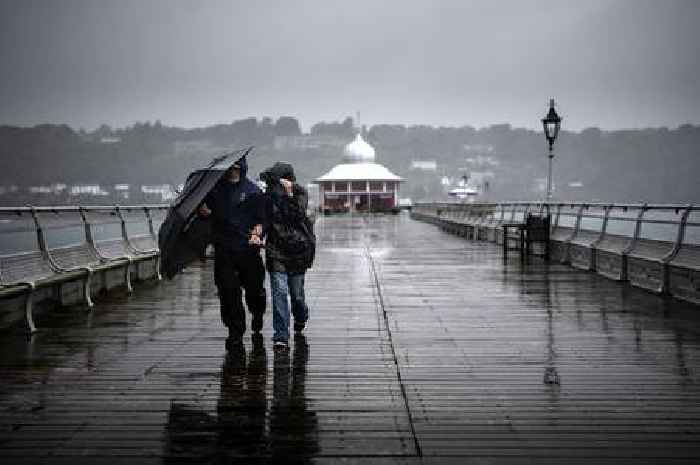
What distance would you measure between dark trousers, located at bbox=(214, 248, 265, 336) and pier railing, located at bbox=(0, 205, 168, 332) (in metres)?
2.45

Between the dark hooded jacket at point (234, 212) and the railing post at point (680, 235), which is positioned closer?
the dark hooded jacket at point (234, 212)

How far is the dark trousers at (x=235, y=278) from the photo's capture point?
7703 mm

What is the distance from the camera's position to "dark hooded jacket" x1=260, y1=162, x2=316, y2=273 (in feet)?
25.0

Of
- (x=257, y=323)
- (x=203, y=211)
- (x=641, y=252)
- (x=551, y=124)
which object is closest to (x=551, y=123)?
(x=551, y=124)

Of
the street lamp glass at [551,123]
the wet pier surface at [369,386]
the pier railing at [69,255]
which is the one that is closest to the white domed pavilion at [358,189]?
the street lamp glass at [551,123]

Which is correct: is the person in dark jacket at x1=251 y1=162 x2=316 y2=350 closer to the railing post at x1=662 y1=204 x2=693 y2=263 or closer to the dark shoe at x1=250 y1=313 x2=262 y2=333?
the dark shoe at x1=250 y1=313 x2=262 y2=333

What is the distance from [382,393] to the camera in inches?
227

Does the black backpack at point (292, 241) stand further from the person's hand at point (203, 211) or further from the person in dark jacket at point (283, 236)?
the person's hand at point (203, 211)

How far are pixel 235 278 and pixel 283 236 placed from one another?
690 mm

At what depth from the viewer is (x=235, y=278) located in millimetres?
7785

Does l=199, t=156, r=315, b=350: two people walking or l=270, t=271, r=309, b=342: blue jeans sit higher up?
l=199, t=156, r=315, b=350: two people walking

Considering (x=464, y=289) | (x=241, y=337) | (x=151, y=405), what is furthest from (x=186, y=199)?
(x=464, y=289)

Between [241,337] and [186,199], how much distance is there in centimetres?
163

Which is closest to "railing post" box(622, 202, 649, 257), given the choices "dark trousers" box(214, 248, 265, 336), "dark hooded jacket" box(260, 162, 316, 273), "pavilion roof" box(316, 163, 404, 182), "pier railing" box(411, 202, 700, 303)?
"pier railing" box(411, 202, 700, 303)
